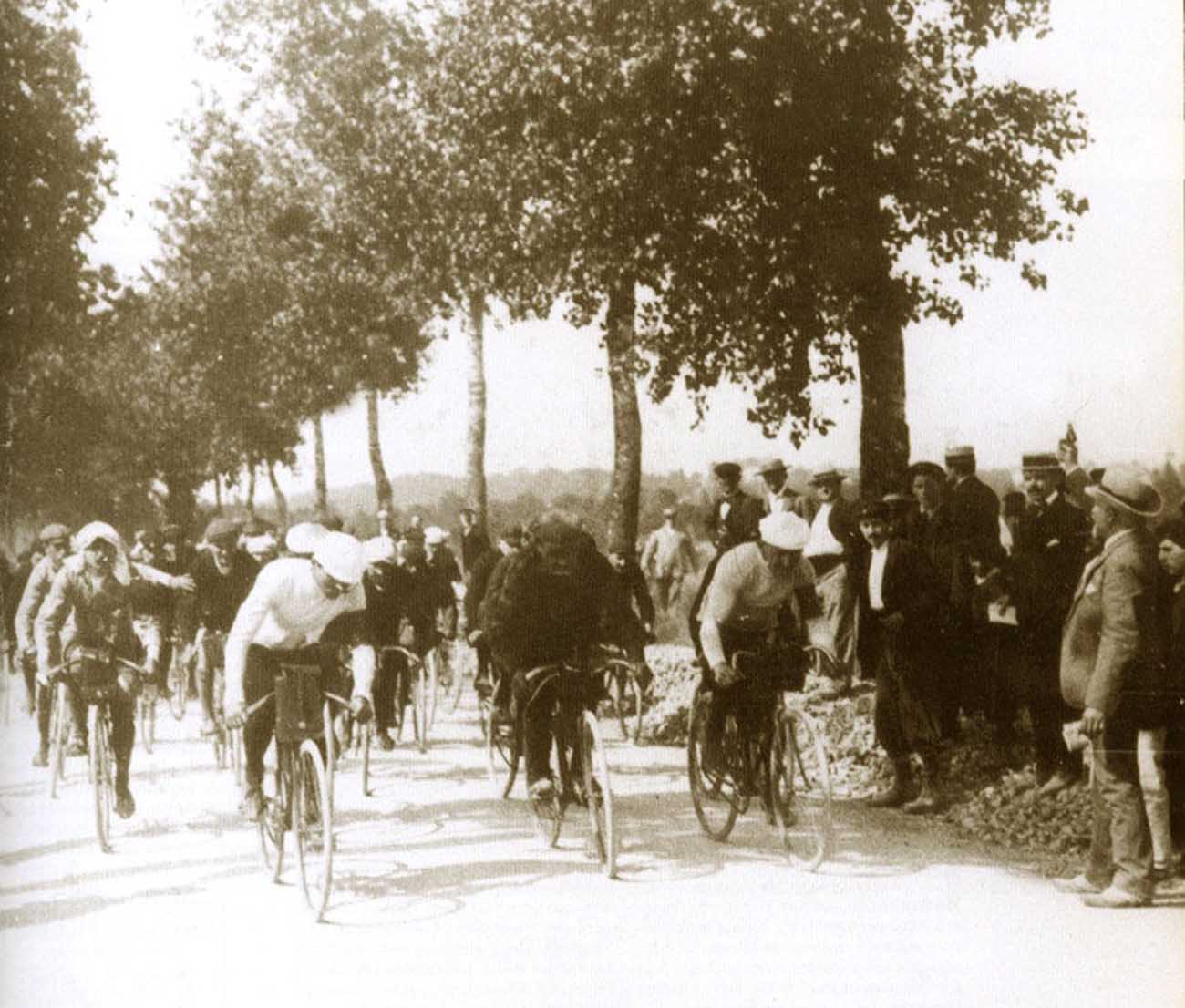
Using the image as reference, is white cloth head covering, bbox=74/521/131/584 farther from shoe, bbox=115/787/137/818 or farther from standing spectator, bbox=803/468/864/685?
standing spectator, bbox=803/468/864/685

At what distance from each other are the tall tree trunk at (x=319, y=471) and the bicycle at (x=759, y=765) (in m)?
→ 2.39

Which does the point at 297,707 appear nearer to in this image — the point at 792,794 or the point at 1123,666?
the point at 792,794

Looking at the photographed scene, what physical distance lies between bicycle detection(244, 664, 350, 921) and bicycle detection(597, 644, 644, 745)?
4663mm

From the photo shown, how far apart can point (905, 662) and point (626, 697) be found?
426 centimetres

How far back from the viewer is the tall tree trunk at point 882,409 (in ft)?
31.2

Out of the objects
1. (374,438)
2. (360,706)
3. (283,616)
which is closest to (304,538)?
(283,616)

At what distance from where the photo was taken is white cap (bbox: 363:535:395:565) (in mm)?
10159

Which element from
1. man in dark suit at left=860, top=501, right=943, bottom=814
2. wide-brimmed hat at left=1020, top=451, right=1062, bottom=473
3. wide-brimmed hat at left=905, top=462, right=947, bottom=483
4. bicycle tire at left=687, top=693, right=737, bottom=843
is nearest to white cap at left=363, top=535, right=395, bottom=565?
bicycle tire at left=687, top=693, right=737, bottom=843

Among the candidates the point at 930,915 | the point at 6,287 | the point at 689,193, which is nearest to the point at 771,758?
the point at 930,915

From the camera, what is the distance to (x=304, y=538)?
755 cm

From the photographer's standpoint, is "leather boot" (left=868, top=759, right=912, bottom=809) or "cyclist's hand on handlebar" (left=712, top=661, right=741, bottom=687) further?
"leather boot" (left=868, top=759, right=912, bottom=809)

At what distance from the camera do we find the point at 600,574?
8438 millimetres

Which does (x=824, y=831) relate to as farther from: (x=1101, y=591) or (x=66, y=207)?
(x=66, y=207)

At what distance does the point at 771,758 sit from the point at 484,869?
159 centimetres
